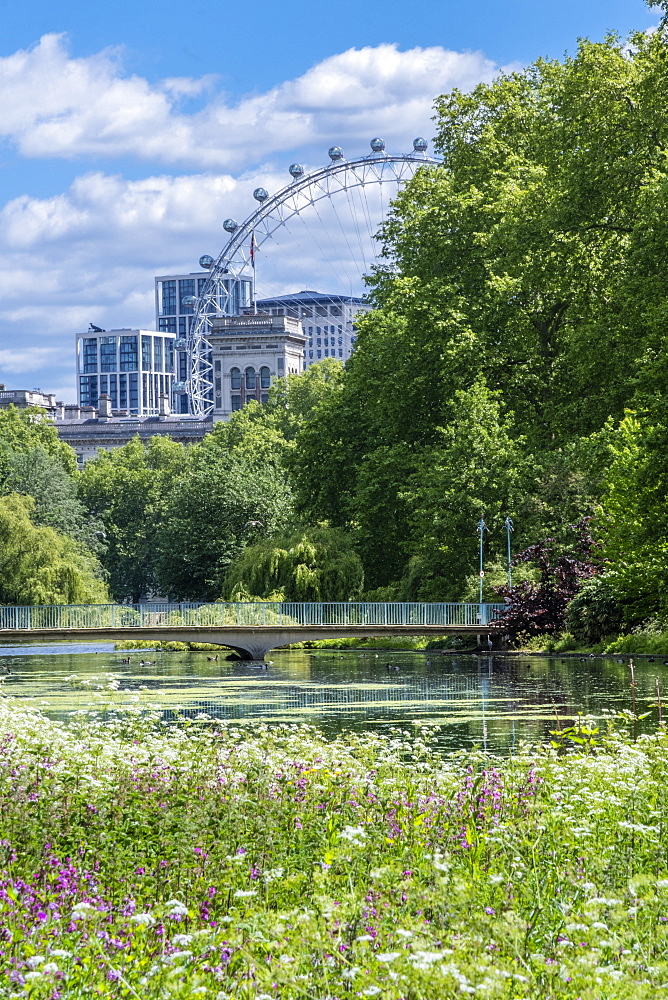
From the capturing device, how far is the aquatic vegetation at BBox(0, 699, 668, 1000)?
7.06 metres

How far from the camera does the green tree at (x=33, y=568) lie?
198 feet

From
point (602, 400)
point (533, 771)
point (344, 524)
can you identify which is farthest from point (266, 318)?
point (533, 771)

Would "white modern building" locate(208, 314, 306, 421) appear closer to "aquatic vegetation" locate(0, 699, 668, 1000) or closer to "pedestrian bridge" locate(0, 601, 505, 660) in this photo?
"pedestrian bridge" locate(0, 601, 505, 660)

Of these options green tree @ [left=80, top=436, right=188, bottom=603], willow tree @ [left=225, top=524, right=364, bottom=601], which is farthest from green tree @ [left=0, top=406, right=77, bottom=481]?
willow tree @ [left=225, top=524, right=364, bottom=601]

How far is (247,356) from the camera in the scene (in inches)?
7067

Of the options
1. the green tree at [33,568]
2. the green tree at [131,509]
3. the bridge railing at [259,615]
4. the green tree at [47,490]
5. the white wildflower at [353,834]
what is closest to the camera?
the white wildflower at [353,834]

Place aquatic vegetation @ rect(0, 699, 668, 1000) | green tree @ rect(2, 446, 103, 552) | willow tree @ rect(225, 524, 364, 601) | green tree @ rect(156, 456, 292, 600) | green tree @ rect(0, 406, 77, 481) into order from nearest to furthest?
aquatic vegetation @ rect(0, 699, 668, 1000)
willow tree @ rect(225, 524, 364, 601)
green tree @ rect(156, 456, 292, 600)
green tree @ rect(2, 446, 103, 552)
green tree @ rect(0, 406, 77, 481)

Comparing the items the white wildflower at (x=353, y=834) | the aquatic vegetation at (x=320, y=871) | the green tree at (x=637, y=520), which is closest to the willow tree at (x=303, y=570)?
the green tree at (x=637, y=520)

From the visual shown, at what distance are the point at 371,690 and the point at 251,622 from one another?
61.3 ft

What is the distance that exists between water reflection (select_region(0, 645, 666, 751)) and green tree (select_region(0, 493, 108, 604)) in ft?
26.3

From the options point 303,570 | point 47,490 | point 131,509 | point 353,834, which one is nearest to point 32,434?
point 131,509

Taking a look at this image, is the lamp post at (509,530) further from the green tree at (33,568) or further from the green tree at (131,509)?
the green tree at (131,509)

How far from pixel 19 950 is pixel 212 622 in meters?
43.6

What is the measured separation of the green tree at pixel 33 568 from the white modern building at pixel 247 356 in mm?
114962
